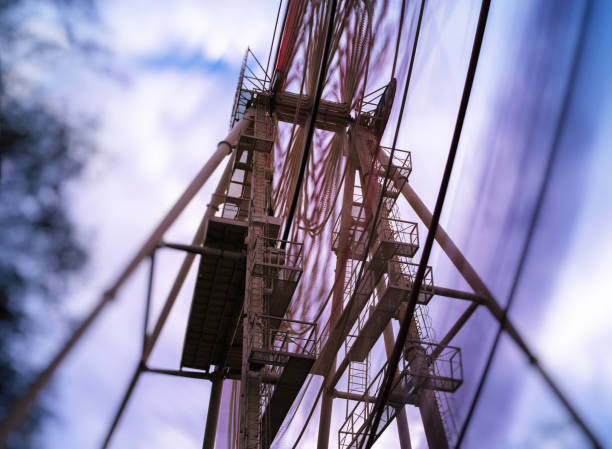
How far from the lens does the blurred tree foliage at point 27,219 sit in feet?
Answer: 14.2

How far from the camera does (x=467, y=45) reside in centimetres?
553

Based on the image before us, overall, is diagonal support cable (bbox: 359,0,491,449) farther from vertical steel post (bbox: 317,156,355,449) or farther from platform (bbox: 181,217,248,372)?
platform (bbox: 181,217,248,372)

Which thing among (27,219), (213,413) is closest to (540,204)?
(27,219)

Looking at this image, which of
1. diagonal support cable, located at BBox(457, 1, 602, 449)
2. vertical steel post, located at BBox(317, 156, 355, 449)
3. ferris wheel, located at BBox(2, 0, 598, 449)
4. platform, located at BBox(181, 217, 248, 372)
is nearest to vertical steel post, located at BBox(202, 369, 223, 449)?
ferris wheel, located at BBox(2, 0, 598, 449)

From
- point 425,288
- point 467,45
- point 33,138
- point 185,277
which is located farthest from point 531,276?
point 185,277

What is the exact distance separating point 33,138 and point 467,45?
4.10m

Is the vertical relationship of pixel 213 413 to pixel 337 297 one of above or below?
below

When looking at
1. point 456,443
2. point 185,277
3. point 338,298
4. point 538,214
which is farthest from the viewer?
point 185,277

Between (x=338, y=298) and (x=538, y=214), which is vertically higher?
(x=338, y=298)

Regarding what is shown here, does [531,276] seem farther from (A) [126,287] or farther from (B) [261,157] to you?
(B) [261,157]

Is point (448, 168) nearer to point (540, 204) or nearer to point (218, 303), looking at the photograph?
point (540, 204)

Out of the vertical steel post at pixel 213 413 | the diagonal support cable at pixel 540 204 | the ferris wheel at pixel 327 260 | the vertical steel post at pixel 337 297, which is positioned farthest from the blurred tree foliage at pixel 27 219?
the vertical steel post at pixel 213 413

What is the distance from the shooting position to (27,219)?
15.9ft

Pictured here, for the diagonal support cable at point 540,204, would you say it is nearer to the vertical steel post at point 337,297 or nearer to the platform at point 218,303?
the vertical steel post at point 337,297
